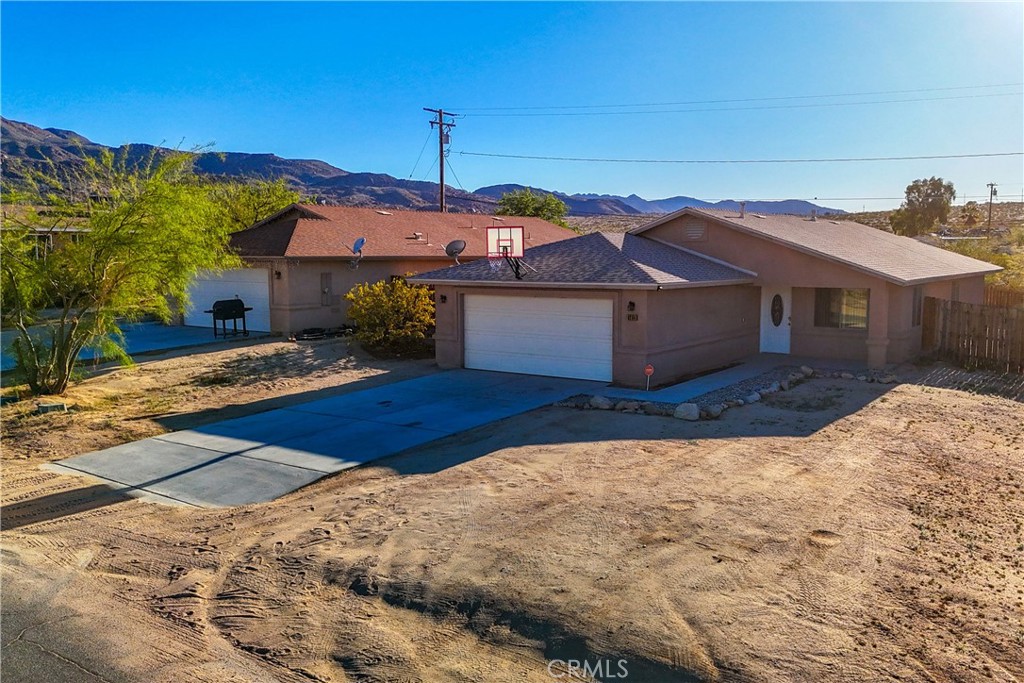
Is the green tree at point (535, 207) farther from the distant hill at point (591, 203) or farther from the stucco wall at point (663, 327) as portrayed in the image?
the distant hill at point (591, 203)

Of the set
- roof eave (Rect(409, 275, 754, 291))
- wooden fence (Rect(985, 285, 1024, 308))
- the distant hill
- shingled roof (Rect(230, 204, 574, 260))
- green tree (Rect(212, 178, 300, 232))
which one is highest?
the distant hill

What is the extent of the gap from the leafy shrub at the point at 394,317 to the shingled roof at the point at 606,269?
69.8 inches

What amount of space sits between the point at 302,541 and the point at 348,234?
2227 cm

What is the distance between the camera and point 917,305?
2175cm

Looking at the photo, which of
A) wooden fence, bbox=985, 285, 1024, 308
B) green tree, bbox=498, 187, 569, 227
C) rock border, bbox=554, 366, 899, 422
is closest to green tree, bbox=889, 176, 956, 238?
green tree, bbox=498, 187, 569, 227

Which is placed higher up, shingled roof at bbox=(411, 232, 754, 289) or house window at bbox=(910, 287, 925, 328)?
shingled roof at bbox=(411, 232, 754, 289)

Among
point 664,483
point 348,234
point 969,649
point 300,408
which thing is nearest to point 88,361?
point 300,408

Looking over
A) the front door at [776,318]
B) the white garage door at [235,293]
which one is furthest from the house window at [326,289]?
the front door at [776,318]

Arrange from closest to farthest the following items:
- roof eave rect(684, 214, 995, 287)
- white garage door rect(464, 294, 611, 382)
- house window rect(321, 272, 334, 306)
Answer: white garage door rect(464, 294, 611, 382), roof eave rect(684, 214, 995, 287), house window rect(321, 272, 334, 306)

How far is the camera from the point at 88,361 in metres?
21.6

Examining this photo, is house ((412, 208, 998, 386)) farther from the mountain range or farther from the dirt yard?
the mountain range

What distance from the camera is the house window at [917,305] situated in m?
21.4

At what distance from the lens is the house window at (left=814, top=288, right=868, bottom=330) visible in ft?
67.6

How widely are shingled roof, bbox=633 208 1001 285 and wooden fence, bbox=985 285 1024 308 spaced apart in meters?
2.56
